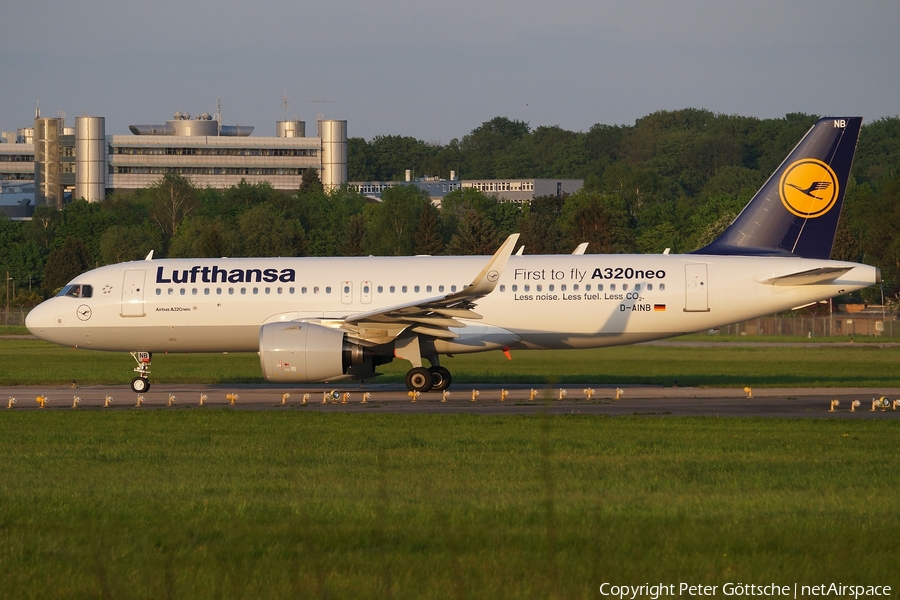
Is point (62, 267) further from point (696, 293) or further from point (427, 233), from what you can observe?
point (696, 293)

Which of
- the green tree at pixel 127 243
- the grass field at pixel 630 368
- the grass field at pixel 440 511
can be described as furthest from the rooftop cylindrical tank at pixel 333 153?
the grass field at pixel 440 511

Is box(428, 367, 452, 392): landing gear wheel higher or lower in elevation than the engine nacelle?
lower

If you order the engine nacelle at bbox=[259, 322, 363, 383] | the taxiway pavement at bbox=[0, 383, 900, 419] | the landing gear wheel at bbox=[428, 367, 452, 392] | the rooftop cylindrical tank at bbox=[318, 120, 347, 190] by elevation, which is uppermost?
the rooftop cylindrical tank at bbox=[318, 120, 347, 190]

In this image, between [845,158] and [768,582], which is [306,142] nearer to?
[845,158]

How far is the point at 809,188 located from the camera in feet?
87.1

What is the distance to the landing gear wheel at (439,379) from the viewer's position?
85.7ft

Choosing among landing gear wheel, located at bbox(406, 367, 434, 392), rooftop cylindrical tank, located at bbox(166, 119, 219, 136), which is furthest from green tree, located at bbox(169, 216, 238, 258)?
rooftop cylindrical tank, located at bbox(166, 119, 219, 136)

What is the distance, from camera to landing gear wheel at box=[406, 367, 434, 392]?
25.8 meters

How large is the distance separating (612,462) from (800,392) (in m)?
12.9

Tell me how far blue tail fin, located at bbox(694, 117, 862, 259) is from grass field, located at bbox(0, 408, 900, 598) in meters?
9.16

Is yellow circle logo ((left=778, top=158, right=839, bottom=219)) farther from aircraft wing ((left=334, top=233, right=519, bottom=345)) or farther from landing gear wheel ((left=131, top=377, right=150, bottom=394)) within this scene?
landing gear wheel ((left=131, top=377, right=150, bottom=394))

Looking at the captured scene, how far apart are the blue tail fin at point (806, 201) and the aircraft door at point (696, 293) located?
1.35m

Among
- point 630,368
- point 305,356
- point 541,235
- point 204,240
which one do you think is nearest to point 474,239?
point 541,235

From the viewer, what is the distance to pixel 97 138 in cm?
13775
